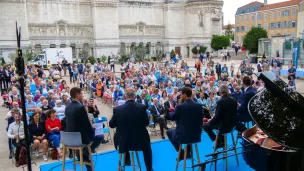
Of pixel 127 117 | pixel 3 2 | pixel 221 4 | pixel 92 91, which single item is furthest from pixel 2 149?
pixel 221 4

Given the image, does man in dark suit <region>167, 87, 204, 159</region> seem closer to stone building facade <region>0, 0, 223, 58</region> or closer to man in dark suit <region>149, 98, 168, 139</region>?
man in dark suit <region>149, 98, 168, 139</region>

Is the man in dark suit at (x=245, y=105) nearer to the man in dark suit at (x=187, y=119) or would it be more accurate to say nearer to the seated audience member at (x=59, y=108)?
the man in dark suit at (x=187, y=119)

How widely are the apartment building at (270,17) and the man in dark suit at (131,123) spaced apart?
55819mm

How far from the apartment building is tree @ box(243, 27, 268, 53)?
16764 millimetres

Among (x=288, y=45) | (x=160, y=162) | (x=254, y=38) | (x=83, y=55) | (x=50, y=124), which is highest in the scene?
(x=254, y=38)

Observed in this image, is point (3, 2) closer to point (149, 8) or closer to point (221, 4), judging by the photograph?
point (149, 8)

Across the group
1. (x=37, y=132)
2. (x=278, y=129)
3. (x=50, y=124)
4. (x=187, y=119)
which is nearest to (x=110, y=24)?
(x=50, y=124)

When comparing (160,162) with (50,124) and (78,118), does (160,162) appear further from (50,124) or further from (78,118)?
(50,124)

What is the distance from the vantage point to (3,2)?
3506cm

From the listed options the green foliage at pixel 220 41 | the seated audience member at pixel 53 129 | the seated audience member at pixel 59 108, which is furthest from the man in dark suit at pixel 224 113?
the green foliage at pixel 220 41

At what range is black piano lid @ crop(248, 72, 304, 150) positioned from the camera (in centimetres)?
417

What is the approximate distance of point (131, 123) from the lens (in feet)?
16.2

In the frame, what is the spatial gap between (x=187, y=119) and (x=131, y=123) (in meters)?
1.07

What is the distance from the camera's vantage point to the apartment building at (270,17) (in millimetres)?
56562
